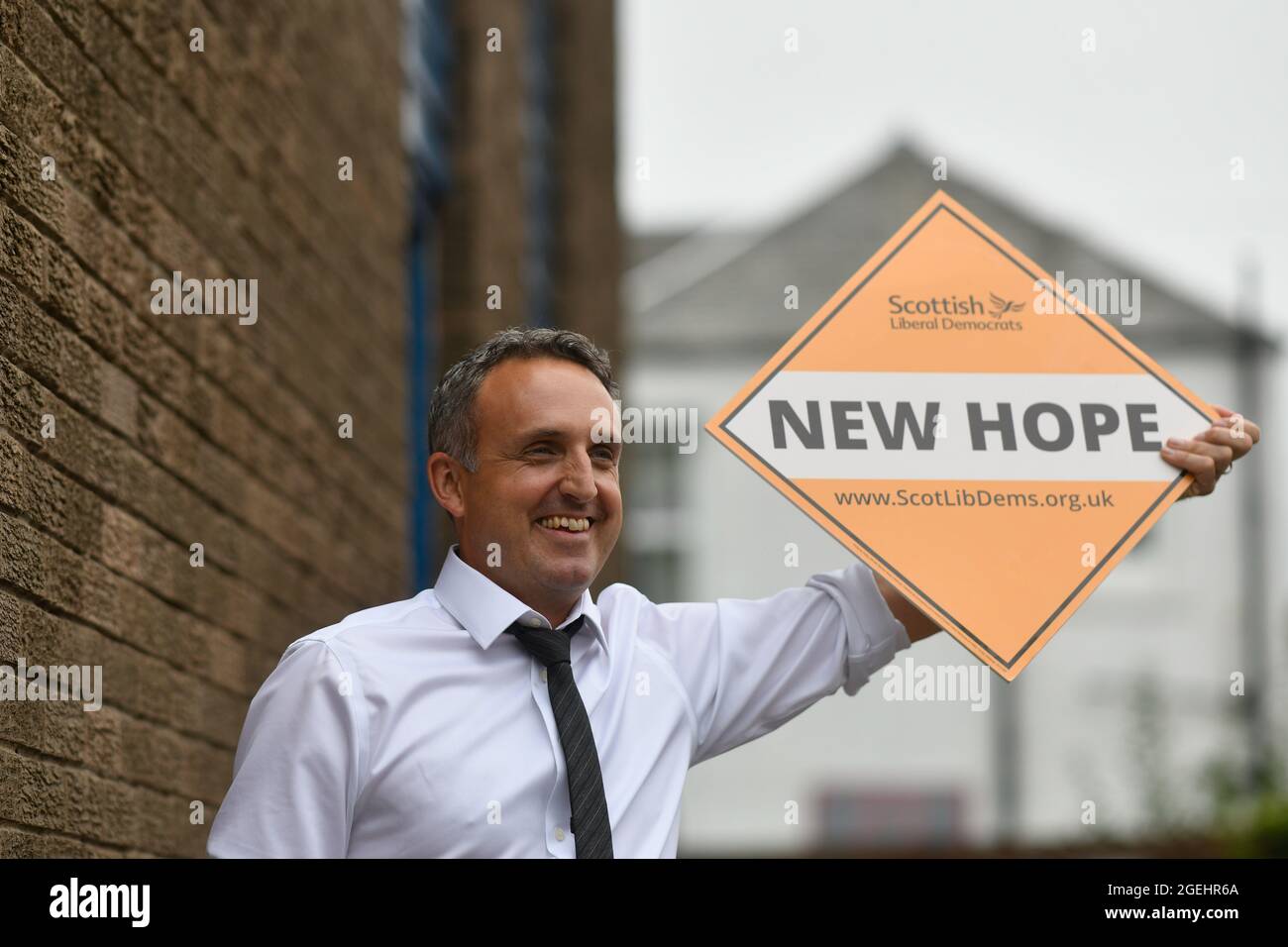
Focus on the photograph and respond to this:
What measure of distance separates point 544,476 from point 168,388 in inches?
58.5

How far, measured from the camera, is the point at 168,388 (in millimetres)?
3900

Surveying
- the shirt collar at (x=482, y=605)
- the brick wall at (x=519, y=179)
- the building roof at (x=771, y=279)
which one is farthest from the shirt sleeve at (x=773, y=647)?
the building roof at (x=771, y=279)

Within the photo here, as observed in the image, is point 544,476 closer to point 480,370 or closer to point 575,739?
point 480,370

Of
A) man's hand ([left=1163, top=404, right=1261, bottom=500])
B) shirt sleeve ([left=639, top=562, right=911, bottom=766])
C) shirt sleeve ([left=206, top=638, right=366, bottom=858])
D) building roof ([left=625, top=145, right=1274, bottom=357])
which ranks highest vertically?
building roof ([left=625, top=145, right=1274, bottom=357])

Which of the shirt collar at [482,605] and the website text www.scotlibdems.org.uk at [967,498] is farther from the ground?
the website text www.scotlibdems.org.uk at [967,498]

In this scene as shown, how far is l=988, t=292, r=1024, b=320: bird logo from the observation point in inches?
115

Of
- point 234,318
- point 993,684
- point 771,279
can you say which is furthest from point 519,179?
point 771,279

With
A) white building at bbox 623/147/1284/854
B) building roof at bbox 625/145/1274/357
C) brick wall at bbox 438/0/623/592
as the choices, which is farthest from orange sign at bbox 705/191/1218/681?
building roof at bbox 625/145/1274/357

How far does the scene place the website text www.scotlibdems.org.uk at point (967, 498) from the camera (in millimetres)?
2863

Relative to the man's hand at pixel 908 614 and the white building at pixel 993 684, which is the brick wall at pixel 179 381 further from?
the white building at pixel 993 684

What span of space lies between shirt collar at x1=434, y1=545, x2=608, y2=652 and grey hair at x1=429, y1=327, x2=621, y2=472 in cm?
19

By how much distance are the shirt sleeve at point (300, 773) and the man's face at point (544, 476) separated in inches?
14.3

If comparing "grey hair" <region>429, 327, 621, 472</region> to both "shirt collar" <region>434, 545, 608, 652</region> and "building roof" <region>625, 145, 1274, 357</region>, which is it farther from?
"building roof" <region>625, 145, 1274, 357</region>
